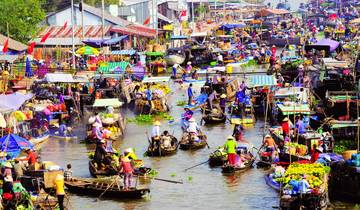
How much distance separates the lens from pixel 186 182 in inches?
1069

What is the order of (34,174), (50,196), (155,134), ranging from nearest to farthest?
(50,196)
(34,174)
(155,134)

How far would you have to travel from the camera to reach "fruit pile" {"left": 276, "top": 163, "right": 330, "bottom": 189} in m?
22.1

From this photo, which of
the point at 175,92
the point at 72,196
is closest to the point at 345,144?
the point at 72,196

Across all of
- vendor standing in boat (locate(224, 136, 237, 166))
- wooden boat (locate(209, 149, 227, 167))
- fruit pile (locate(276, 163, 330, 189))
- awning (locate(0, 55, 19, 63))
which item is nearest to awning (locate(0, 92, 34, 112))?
wooden boat (locate(209, 149, 227, 167))

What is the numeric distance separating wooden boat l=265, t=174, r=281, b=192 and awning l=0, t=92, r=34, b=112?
9644mm

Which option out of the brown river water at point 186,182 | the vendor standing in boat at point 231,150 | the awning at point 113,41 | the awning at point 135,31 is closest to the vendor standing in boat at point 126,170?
the brown river water at point 186,182

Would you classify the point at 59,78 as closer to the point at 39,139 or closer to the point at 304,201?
the point at 39,139

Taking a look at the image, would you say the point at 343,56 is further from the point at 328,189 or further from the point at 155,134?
the point at 328,189

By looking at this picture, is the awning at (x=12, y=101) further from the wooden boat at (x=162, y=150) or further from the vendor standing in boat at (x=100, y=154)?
the vendor standing in boat at (x=100, y=154)

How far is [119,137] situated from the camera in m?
34.8

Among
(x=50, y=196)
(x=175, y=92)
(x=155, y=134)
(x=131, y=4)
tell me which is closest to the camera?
(x=50, y=196)

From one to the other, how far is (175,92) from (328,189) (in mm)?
24945

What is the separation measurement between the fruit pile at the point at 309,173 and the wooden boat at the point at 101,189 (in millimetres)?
3895

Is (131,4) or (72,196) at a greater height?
(131,4)
